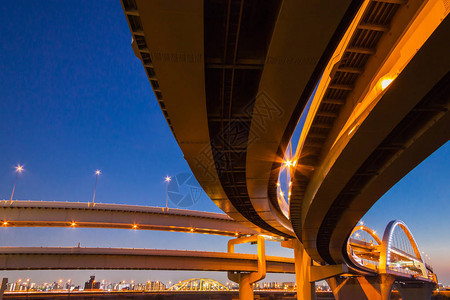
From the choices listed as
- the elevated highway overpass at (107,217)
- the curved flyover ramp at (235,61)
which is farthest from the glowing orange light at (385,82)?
the elevated highway overpass at (107,217)

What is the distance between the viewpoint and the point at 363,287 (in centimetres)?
5600

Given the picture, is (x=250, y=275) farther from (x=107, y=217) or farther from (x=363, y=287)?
(x=363, y=287)

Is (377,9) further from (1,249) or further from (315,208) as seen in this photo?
(1,249)

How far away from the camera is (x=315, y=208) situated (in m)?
16.1

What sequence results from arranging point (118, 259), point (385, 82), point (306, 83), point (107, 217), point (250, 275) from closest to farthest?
point (385, 82)
point (306, 83)
point (118, 259)
point (107, 217)
point (250, 275)

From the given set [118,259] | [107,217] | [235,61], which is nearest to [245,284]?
[118,259]

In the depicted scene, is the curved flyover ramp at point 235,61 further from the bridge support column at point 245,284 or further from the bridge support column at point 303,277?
the bridge support column at point 245,284

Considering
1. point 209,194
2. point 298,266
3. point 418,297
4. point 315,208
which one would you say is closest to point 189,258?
point 298,266

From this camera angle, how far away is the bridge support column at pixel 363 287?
52656mm

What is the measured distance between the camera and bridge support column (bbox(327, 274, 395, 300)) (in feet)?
173

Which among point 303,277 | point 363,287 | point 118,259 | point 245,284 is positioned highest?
point 118,259

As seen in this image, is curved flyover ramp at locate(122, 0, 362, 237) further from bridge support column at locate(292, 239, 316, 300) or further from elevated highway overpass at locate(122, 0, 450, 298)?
bridge support column at locate(292, 239, 316, 300)

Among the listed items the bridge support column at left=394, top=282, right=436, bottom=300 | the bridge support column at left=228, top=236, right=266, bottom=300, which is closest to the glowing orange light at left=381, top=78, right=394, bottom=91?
the bridge support column at left=228, top=236, right=266, bottom=300

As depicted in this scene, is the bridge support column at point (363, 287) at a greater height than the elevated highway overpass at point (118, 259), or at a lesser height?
lesser
